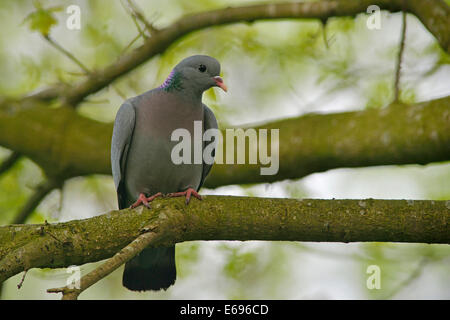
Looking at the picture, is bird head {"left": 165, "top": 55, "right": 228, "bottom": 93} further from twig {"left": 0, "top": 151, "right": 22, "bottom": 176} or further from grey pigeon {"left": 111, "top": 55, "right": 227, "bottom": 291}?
twig {"left": 0, "top": 151, "right": 22, "bottom": 176}

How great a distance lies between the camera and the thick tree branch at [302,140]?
5461 mm

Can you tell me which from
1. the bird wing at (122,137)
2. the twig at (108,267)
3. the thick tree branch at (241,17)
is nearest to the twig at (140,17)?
the thick tree branch at (241,17)

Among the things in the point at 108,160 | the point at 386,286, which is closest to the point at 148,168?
the point at 108,160

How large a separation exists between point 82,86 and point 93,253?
3359mm

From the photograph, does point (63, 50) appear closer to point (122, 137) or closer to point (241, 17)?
point (122, 137)

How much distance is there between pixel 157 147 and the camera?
5625 millimetres

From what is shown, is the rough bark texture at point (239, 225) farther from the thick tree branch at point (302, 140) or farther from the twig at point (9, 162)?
the twig at point (9, 162)

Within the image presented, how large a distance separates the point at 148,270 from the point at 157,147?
1237 mm

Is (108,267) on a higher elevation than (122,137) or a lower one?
lower

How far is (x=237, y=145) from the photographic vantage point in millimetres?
6598

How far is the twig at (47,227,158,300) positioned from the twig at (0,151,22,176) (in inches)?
152

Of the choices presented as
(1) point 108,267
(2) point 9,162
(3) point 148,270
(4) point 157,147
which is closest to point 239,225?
(1) point 108,267

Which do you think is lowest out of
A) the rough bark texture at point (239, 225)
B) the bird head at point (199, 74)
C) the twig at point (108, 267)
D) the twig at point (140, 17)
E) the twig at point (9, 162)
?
the twig at point (108, 267)

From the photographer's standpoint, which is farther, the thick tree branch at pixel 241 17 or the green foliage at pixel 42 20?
the green foliage at pixel 42 20
